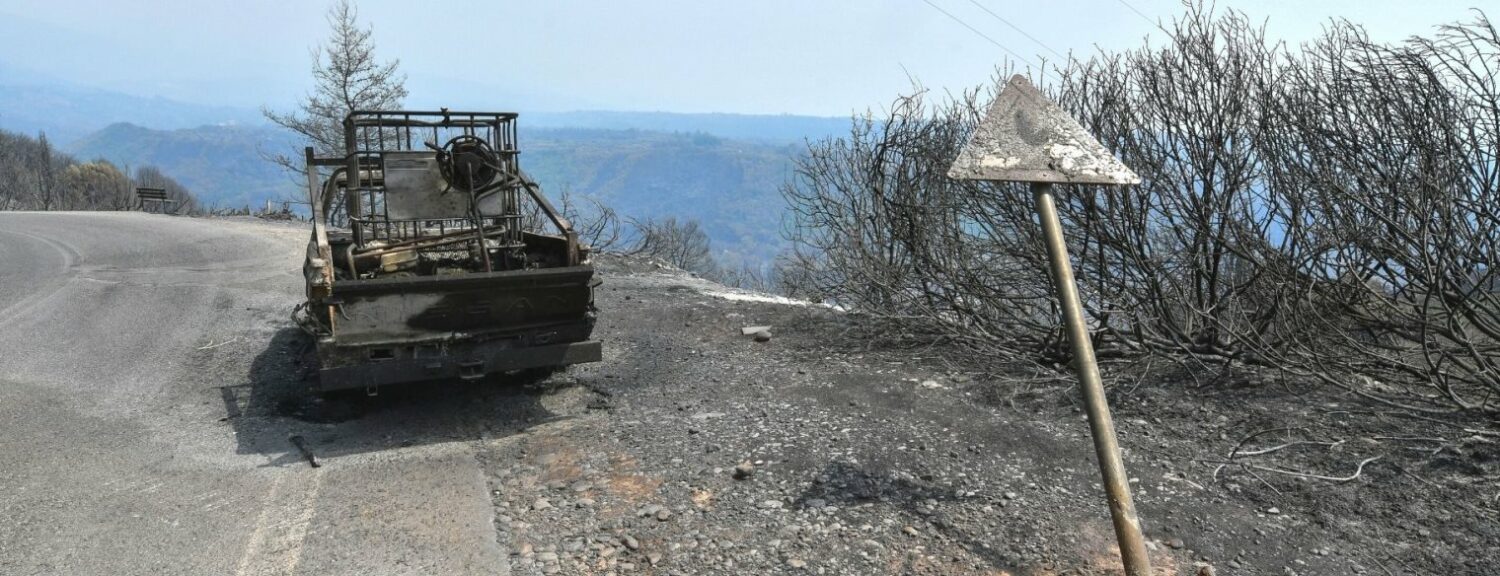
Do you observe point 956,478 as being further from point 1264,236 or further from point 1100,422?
point 1264,236

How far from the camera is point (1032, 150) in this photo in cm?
402

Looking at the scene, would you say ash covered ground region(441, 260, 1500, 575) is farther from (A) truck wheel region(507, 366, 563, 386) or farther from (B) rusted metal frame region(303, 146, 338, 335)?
(B) rusted metal frame region(303, 146, 338, 335)

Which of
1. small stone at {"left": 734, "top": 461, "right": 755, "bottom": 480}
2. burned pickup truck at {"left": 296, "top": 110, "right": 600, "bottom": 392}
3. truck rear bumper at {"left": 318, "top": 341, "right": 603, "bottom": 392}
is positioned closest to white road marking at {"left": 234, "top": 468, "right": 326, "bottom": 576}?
truck rear bumper at {"left": 318, "top": 341, "right": 603, "bottom": 392}

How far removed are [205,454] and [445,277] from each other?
5.87ft

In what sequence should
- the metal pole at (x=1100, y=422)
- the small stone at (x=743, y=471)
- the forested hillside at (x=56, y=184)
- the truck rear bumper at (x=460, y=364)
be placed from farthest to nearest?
the forested hillside at (x=56, y=184) < the truck rear bumper at (x=460, y=364) < the small stone at (x=743, y=471) < the metal pole at (x=1100, y=422)

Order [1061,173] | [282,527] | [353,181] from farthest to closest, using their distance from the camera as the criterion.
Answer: [353,181], [282,527], [1061,173]

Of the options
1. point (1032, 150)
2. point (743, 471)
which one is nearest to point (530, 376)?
point (743, 471)

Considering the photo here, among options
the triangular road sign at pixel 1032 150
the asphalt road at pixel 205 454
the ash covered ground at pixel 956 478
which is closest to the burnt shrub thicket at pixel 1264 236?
the ash covered ground at pixel 956 478

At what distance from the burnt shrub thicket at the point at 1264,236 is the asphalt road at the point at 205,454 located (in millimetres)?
4527

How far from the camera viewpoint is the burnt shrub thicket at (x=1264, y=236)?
538 centimetres

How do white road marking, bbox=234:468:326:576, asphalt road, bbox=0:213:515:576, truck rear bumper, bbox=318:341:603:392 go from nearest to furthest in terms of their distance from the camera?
1. white road marking, bbox=234:468:326:576
2. asphalt road, bbox=0:213:515:576
3. truck rear bumper, bbox=318:341:603:392

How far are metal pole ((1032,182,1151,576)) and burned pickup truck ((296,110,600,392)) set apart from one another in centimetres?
341

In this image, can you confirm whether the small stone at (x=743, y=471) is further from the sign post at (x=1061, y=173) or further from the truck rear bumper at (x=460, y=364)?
the sign post at (x=1061, y=173)

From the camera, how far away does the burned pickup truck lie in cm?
589
